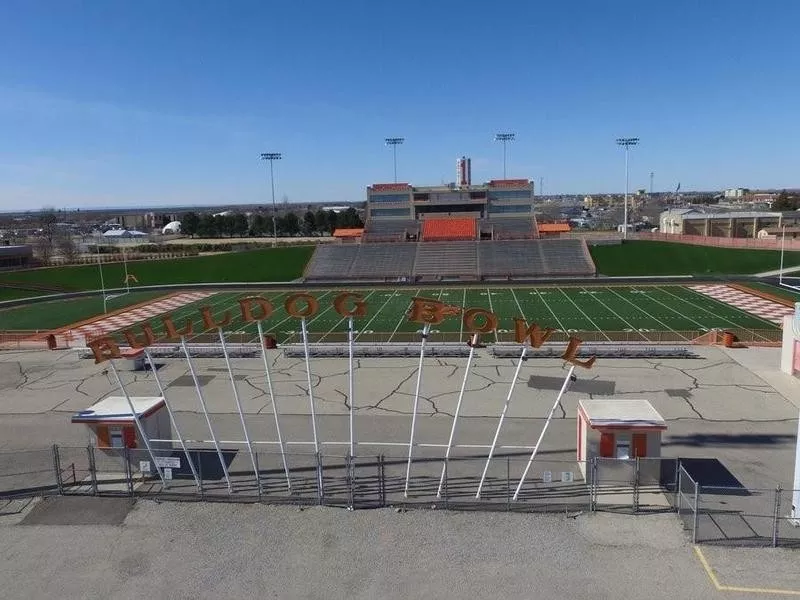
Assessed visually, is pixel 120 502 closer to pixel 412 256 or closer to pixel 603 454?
pixel 603 454

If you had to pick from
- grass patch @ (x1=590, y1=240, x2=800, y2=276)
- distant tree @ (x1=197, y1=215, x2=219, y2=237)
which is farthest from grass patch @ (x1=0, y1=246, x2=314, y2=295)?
distant tree @ (x1=197, y1=215, x2=219, y2=237)

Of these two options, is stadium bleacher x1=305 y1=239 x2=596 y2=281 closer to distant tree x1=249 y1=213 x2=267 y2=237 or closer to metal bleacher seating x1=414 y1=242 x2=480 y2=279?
metal bleacher seating x1=414 y1=242 x2=480 y2=279

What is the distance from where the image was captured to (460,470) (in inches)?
534

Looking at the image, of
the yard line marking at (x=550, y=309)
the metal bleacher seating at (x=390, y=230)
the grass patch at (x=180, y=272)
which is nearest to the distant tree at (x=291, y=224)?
the metal bleacher seating at (x=390, y=230)

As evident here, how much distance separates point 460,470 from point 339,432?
4.11 meters

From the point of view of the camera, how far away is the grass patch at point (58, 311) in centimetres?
3488

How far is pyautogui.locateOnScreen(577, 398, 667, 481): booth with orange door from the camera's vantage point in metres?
12.8

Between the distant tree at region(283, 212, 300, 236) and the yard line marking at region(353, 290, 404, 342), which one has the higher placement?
the distant tree at region(283, 212, 300, 236)

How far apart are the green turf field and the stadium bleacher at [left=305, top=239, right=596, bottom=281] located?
29.4 feet

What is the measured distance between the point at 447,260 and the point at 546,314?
23.6 m

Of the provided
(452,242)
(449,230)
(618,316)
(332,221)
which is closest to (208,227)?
(332,221)

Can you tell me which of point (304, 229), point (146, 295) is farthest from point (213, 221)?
point (146, 295)

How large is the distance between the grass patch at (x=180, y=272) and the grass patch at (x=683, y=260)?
92.6 feet

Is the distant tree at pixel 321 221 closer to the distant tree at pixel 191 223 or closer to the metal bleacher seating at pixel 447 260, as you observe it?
the distant tree at pixel 191 223
